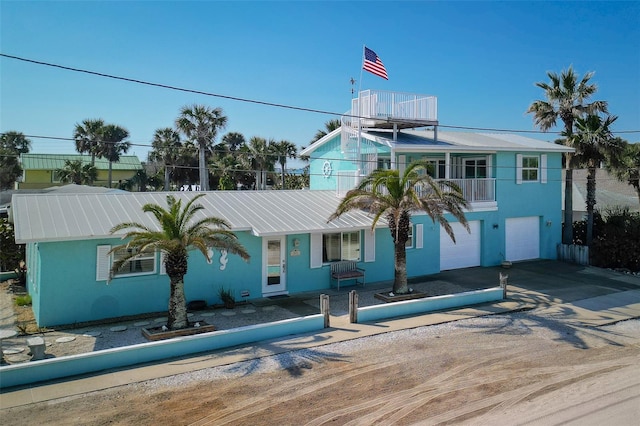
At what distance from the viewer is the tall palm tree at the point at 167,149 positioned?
44219 mm

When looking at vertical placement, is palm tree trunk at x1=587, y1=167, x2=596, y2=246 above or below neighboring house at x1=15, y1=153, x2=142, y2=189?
below

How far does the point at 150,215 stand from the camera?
16609mm

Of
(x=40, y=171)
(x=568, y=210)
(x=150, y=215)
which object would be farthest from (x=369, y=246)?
(x=40, y=171)

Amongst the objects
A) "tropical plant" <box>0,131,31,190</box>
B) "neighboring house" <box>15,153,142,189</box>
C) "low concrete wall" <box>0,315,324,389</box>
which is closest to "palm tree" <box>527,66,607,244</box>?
"low concrete wall" <box>0,315,324,389</box>

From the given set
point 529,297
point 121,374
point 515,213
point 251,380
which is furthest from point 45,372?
point 515,213

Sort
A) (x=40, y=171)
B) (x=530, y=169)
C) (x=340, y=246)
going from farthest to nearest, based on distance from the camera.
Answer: (x=40, y=171), (x=530, y=169), (x=340, y=246)

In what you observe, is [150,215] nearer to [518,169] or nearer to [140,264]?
[140,264]

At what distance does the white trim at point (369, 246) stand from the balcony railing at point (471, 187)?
2880 millimetres

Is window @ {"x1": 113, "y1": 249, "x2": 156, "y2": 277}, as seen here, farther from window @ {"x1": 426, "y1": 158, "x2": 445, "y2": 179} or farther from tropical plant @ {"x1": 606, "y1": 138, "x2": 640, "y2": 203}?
tropical plant @ {"x1": 606, "y1": 138, "x2": 640, "y2": 203}

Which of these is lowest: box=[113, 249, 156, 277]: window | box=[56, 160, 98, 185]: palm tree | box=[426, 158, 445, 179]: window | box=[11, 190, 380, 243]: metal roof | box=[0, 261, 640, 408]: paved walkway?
box=[0, 261, 640, 408]: paved walkway

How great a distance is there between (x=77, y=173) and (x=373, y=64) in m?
34.8

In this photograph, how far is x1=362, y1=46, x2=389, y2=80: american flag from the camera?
2058 centimetres

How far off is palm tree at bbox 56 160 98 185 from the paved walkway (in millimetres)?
36384

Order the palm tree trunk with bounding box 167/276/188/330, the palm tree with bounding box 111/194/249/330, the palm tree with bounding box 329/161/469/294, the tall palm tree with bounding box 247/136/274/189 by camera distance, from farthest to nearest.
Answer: the tall palm tree with bounding box 247/136/274/189 < the palm tree with bounding box 329/161/469/294 < the palm tree trunk with bounding box 167/276/188/330 < the palm tree with bounding box 111/194/249/330
